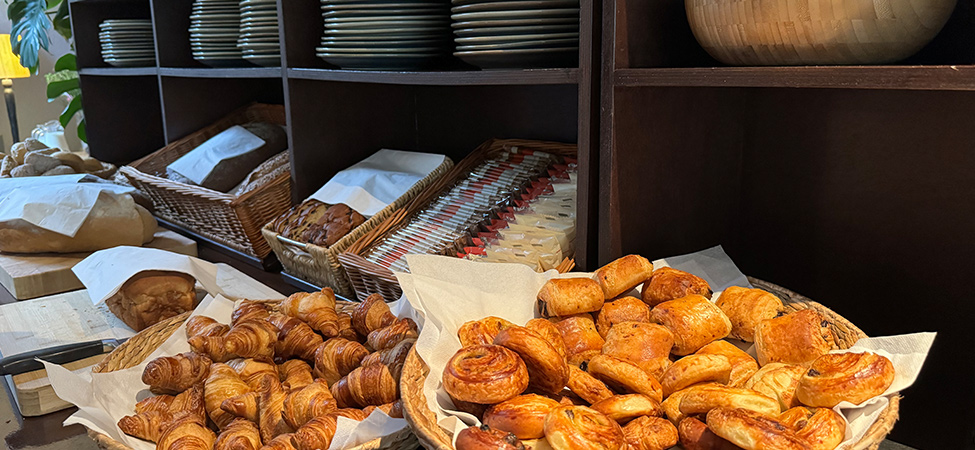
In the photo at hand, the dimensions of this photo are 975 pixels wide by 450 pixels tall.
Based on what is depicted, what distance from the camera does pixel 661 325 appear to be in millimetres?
863

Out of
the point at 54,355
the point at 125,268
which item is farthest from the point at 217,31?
the point at 54,355

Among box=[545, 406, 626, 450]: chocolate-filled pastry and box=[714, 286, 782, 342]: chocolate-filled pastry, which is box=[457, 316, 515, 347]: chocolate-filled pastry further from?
box=[714, 286, 782, 342]: chocolate-filled pastry

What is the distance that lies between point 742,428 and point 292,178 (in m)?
1.42

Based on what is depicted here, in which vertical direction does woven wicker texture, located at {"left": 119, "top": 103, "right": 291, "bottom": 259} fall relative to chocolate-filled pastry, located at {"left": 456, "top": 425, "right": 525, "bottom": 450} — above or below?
below

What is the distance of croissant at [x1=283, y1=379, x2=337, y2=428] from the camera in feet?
2.93

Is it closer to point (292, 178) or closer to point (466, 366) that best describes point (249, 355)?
point (466, 366)

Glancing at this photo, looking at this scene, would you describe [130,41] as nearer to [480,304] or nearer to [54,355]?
[54,355]

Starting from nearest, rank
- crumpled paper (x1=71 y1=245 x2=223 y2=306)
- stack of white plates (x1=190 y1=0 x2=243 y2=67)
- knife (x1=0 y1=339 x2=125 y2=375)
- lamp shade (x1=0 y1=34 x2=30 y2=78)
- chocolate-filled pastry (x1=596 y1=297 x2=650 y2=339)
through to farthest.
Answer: chocolate-filled pastry (x1=596 y1=297 x2=650 y2=339), knife (x1=0 y1=339 x2=125 y2=375), crumpled paper (x1=71 y1=245 x2=223 y2=306), stack of white plates (x1=190 y1=0 x2=243 y2=67), lamp shade (x1=0 y1=34 x2=30 y2=78)

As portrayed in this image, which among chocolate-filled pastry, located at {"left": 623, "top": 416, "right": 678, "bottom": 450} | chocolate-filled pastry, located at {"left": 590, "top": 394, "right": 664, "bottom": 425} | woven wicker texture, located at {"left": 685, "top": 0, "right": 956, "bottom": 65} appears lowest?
chocolate-filled pastry, located at {"left": 623, "top": 416, "right": 678, "bottom": 450}

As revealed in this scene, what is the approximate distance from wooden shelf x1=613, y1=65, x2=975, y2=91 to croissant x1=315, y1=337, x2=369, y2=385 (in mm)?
566

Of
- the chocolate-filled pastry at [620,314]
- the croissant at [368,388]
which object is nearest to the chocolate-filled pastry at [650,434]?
the chocolate-filled pastry at [620,314]

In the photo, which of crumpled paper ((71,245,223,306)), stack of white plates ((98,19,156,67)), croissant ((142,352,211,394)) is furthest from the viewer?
stack of white plates ((98,19,156,67))

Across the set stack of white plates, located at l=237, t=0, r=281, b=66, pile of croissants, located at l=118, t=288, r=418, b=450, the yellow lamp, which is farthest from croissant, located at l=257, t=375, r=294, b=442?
the yellow lamp

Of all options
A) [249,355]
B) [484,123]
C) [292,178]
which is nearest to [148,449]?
[249,355]
